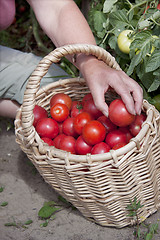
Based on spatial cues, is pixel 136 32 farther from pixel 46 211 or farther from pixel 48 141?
pixel 46 211

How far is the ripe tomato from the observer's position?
4.72 feet

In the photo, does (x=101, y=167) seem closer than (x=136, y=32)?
Yes

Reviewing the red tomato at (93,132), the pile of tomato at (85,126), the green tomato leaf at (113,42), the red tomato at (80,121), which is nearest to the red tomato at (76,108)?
the pile of tomato at (85,126)

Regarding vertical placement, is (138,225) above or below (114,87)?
below

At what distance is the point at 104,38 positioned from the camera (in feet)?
5.49

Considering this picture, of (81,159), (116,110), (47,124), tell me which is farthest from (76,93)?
(81,159)

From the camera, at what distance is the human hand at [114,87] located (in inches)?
44.1

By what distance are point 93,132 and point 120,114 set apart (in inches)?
5.4

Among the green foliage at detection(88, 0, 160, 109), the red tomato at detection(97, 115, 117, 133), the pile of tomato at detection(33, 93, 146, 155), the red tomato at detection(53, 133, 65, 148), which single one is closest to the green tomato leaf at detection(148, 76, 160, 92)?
the green foliage at detection(88, 0, 160, 109)

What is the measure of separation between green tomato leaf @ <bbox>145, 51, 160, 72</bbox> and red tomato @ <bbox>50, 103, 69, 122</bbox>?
0.41 meters

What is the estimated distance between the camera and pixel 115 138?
4.14 ft

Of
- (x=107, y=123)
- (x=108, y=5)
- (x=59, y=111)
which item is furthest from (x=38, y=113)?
(x=108, y=5)

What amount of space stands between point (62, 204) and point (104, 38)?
35.2 inches

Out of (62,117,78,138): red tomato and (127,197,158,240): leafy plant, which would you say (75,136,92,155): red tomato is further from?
(127,197,158,240): leafy plant
